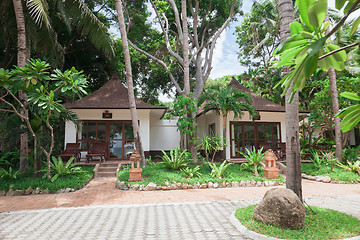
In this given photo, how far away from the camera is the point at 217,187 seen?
7.91 m

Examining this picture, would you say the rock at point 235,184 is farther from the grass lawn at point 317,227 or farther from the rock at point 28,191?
the rock at point 28,191

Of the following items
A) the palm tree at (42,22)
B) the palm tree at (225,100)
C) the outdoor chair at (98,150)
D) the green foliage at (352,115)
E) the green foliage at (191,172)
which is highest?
the palm tree at (42,22)

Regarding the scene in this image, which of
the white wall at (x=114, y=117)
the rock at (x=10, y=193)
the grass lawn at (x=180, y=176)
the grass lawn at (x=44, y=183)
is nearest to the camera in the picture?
the rock at (x=10, y=193)

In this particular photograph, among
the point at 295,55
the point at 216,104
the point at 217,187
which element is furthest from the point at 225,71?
the point at 295,55

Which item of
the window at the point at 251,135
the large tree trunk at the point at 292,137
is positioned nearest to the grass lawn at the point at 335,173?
the window at the point at 251,135

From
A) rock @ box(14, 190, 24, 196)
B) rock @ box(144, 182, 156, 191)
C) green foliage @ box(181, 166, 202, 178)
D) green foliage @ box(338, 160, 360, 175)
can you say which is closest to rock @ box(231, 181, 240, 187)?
green foliage @ box(181, 166, 202, 178)

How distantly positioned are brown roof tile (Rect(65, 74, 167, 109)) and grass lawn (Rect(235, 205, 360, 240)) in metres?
8.42

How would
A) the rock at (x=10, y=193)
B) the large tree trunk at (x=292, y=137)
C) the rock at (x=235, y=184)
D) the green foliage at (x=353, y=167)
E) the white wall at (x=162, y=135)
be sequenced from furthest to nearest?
1. the white wall at (x=162, y=135)
2. the green foliage at (x=353, y=167)
3. the rock at (x=235, y=184)
4. the rock at (x=10, y=193)
5. the large tree trunk at (x=292, y=137)

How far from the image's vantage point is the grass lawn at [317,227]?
11.4ft

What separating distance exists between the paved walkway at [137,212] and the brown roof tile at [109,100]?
468cm

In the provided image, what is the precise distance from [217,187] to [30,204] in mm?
5345

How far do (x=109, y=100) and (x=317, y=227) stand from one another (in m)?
10.5

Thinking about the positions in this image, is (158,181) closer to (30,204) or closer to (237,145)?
(30,204)

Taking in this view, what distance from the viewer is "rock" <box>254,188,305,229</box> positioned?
371 cm
